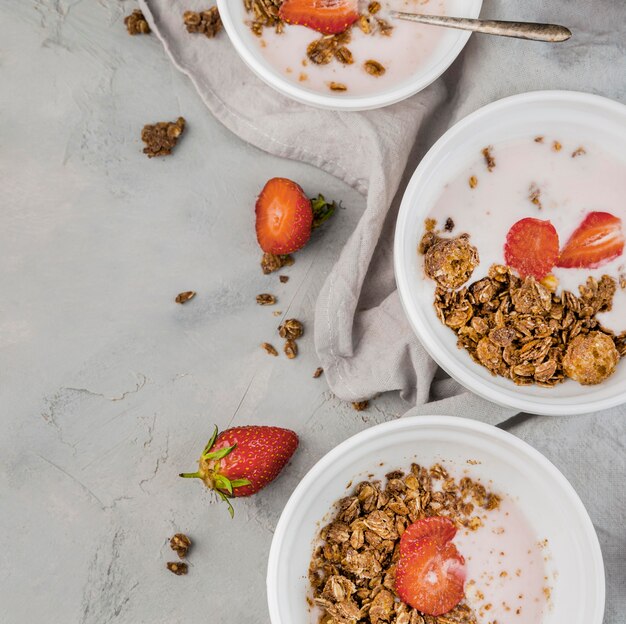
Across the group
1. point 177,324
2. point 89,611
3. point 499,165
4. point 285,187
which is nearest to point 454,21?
point 499,165

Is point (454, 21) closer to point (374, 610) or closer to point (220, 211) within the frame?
point (220, 211)

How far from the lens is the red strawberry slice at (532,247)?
105 centimetres

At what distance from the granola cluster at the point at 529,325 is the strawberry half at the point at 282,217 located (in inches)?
9.4

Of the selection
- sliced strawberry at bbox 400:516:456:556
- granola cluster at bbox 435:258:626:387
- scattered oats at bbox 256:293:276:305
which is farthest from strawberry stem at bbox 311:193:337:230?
sliced strawberry at bbox 400:516:456:556

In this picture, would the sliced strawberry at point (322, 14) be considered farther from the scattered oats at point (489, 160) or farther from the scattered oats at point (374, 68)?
the scattered oats at point (489, 160)

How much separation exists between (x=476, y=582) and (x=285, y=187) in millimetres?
657

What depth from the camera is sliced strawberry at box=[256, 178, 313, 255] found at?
1141mm

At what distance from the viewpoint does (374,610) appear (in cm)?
104

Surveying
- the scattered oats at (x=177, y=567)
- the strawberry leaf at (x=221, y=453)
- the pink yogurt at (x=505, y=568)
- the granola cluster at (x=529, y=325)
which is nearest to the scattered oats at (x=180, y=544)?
the scattered oats at (x=177, y=567)

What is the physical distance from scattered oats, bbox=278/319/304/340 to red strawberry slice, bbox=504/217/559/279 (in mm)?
349

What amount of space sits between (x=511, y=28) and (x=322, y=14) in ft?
0.90

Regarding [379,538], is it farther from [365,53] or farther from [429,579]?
[365,53]

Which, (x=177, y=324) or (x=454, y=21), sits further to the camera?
(x=177, y=324)

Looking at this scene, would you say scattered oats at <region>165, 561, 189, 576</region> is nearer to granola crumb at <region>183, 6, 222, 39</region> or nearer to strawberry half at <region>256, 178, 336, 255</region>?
strawberry half at <region>256, 178, 336, 255</region>
